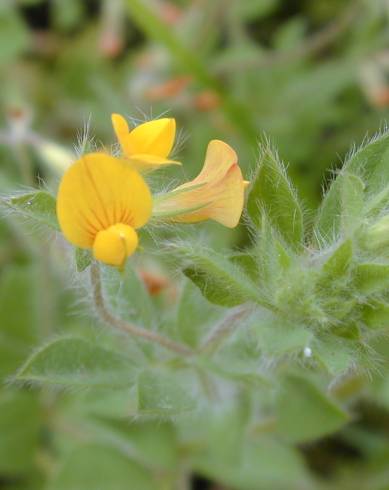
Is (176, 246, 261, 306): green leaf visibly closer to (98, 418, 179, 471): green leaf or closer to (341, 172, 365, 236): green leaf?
(341, 172, 365, 236): green leaf

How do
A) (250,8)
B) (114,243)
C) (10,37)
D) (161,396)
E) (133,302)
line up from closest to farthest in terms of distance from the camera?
(114,243) < (161,396) < (133,302) < (10,37) < (250,8)

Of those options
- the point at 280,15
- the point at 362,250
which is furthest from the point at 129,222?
the point at 280,15

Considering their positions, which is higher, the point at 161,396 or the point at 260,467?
the point at 161,396

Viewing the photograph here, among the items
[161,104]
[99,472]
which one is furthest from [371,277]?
[161,104]

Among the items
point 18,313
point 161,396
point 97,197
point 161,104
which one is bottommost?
point 18,313

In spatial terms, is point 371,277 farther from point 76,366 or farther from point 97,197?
point 76,366

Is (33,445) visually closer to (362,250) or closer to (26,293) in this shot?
(26,293)

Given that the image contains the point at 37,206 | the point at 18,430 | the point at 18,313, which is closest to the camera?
the point at 37,206

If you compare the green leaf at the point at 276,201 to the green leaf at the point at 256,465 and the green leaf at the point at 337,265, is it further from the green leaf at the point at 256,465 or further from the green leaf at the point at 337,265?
the green leaf at the point at 256,465
